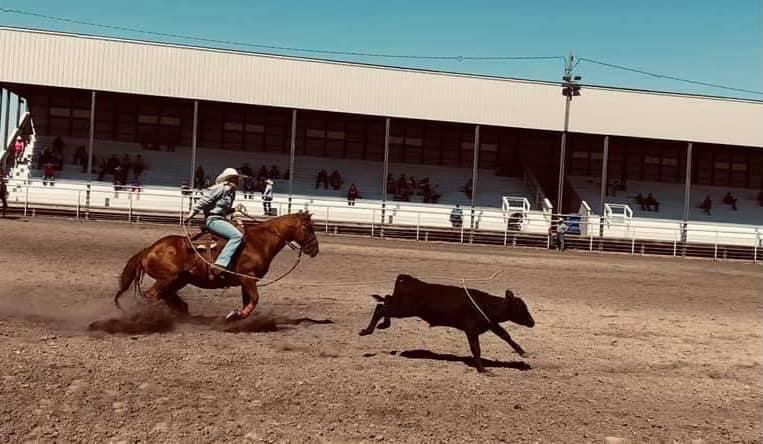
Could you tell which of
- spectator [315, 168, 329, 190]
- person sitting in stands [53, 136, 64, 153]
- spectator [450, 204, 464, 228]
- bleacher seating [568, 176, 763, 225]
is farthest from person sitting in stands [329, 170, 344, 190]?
person sitting in stands [53, 136, 64, 153]

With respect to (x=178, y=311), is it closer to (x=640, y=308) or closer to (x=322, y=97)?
(x=640, y=308)

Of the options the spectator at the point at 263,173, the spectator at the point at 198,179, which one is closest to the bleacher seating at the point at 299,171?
the spectator at the point at 263,173

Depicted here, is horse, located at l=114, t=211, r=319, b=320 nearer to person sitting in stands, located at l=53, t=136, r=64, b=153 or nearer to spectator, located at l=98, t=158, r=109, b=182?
spectator, located at l=98, t=158, r=109, b=182

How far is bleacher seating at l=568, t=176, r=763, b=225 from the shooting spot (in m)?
34.0

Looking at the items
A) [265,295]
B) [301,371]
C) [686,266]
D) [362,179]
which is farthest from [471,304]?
[362,179]

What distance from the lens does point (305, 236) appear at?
27.9ft

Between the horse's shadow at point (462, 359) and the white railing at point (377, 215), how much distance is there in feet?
56.5

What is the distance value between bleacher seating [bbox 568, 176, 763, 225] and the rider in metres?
27.4

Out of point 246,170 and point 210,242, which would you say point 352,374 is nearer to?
point 210,242

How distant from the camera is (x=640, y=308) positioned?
1186cm

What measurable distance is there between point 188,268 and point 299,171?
25765 mm

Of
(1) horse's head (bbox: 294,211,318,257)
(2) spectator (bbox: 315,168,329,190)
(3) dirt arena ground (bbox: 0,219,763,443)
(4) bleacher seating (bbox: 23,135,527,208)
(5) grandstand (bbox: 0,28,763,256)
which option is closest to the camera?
(3) dirt arena ground (bbox: 0,219,763,443)

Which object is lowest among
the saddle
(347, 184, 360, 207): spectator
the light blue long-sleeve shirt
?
the saddle

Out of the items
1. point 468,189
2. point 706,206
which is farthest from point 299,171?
point 706,206
